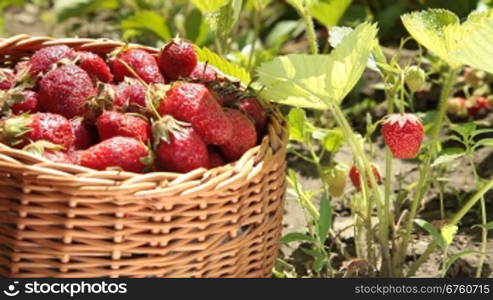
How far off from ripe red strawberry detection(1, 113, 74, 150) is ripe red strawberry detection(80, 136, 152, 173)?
0.07 metres

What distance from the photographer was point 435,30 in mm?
1748

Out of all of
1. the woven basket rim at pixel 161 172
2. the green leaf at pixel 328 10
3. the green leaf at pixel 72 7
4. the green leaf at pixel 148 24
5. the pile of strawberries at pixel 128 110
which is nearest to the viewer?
the woven basket rim at pixel 161 172

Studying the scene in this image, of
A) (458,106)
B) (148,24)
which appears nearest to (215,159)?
(458,106)

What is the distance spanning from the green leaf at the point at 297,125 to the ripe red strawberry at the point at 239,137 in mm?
228

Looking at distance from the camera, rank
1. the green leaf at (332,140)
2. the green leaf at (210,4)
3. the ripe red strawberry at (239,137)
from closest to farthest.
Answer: the ripe red strawberry at (239,137), the green leaf at (210,4), the green leaf at (332,140)

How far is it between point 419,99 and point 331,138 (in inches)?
28.5

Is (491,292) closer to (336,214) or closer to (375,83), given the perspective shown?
(336,214)

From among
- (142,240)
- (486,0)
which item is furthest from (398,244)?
(486,0)

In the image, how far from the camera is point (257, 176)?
1.74m

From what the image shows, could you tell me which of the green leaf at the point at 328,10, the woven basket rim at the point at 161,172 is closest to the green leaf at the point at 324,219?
the woven basket rim at the point at 161,172

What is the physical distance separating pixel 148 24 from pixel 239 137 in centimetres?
123

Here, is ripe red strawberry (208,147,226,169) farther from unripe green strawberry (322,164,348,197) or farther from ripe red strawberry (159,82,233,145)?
unripe green strawberry (322,164,348,197)

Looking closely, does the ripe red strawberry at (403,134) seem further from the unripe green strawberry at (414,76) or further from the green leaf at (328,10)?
the green leaf at (328,10)

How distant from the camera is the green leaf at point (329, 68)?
170cm
